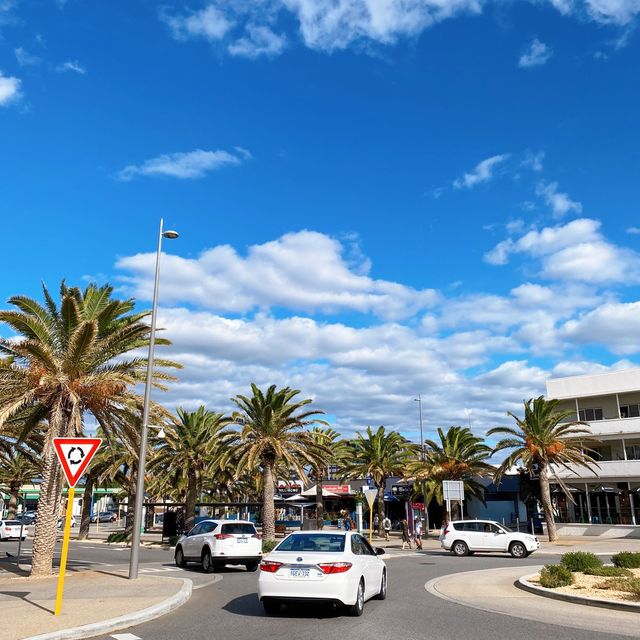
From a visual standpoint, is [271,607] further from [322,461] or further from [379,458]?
[379,458]

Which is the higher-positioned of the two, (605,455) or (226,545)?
(605,455)

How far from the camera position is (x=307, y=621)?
1043 cm

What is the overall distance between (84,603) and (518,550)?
66.7 ft

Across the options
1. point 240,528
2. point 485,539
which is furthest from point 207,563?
point 485,539

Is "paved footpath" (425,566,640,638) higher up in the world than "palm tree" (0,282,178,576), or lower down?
lower down

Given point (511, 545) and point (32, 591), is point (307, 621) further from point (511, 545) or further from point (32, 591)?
point (511, 545)

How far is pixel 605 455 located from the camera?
47000 millimetres

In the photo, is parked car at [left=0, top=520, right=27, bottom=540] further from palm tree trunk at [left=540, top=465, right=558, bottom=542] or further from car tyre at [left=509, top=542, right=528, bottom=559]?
palm tree trunk at [left=540, top=465, right=558, bottom=542]

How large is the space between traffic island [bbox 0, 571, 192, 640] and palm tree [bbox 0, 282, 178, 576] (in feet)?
8.98

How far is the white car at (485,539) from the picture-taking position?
88.2ft

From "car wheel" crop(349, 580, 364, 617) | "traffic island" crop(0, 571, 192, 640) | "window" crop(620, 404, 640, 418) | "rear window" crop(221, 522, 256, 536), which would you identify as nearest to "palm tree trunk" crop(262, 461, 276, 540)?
"rear window" crop(221, 522, 256, 536)

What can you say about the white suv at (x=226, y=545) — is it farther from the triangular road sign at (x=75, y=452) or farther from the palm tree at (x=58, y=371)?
the triangular road sign at (x=75, y=452)

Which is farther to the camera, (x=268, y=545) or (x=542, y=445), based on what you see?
(x=542, y=445)

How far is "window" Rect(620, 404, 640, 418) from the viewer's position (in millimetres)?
45737
